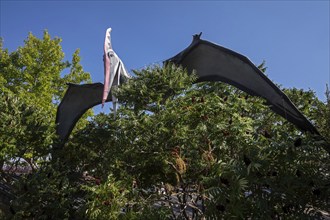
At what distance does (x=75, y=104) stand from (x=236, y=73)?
8541mm

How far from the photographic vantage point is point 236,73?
8.76m

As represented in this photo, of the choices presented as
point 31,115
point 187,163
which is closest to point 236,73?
point 187,163

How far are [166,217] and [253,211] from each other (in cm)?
171

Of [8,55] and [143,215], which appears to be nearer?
[143,215]

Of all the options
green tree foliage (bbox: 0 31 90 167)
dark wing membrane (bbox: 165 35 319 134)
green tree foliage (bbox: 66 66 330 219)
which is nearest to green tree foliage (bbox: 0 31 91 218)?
green tree foliage (bbox: 0 31 90 167)

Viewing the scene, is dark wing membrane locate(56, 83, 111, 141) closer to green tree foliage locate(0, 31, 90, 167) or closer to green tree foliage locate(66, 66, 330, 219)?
green tree foliage locate(0, 31, 90, 167)

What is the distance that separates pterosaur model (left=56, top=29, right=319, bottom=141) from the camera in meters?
A: 7.65

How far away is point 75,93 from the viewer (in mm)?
14352

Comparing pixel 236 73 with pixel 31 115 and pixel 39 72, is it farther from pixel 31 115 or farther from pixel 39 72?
pixel 39 72

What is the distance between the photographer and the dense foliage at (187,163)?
4.79 m

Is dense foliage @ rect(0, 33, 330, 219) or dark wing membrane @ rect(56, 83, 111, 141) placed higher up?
dark wing membrane @ rect(56, 83, 111, 141)

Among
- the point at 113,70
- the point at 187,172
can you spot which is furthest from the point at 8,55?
the point at 187,172

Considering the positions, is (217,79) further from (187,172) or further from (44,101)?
(44,101)

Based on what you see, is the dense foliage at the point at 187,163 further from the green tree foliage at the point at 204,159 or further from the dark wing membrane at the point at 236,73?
the dark wing membrane at the point at 236,73
